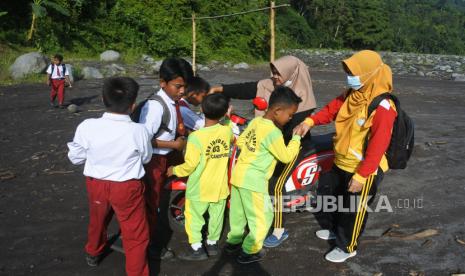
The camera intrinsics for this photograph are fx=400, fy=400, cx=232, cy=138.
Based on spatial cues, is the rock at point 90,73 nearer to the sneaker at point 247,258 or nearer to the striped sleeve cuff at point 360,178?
the sneaker at point 247,258

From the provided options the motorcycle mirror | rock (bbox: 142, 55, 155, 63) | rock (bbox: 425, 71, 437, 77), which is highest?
the motorcycle mirror

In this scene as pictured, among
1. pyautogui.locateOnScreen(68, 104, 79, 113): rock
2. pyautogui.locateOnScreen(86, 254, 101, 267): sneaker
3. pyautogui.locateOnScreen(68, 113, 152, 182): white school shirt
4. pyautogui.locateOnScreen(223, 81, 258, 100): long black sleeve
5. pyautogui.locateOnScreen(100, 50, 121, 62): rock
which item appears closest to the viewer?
pyautogui.locateOnScreen(68, 113, 152, 182): white school shirt

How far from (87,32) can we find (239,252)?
2062 cm

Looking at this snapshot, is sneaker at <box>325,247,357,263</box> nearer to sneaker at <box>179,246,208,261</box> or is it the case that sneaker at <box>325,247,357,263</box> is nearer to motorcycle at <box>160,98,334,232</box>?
motorcycle at <box>160,98,334,232</box>

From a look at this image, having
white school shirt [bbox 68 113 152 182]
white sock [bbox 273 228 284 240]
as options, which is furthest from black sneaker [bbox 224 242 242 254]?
white school shirt [bbox 68 113 152 182]

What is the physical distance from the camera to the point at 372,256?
3910mm

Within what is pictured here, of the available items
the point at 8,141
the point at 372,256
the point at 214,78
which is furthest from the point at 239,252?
the point at 214,78

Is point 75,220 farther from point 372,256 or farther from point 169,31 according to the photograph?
point 169,31

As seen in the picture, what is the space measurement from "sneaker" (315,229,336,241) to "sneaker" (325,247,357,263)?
407 mm

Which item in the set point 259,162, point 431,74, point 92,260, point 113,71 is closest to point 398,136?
point 259,162

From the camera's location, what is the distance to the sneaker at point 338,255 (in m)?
3.80

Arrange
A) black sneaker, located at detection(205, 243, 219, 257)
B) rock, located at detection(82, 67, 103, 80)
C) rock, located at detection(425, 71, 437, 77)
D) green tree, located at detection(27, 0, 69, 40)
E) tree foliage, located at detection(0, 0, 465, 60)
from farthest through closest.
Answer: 1. rock, located at detection(425, 71, 437, 77)
2. tree foliage, located at detection(0, 0, 465, 60)
3. green tree, located at detection(27, 0, 69, 40)
4. rock, located at detection(82, 67, 103, 80)
5. black sneaker, located at detection(205, 243, 219, 257)

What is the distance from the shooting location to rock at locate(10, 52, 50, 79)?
15195mm

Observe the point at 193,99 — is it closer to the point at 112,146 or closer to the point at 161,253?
the point at 112,146
